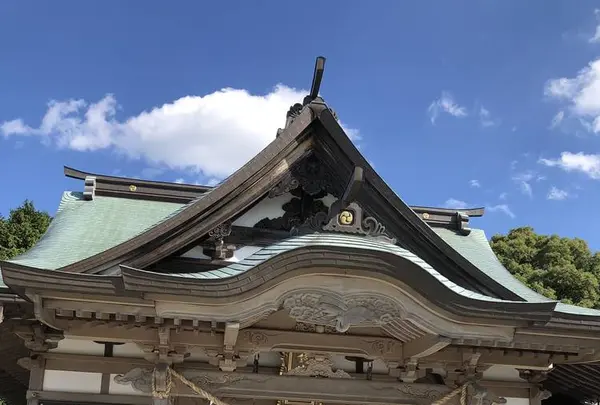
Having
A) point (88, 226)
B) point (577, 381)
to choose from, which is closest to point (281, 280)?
point (88, 226)

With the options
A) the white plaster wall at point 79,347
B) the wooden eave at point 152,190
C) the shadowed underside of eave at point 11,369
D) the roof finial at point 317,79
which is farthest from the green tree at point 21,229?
the roof finial at point 317,79

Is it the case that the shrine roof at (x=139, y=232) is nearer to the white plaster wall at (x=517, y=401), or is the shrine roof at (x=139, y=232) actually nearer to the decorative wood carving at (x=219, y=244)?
the decorative wood carving at (x=219, y=244)

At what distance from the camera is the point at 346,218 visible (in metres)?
6.71

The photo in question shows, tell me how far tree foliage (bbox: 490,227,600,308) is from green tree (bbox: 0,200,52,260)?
22.0 m

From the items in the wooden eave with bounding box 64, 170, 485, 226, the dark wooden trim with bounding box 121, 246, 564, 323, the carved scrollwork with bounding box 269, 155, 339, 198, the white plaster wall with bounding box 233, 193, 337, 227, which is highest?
the wooden eave with bounding box 64, 170, 485, 226

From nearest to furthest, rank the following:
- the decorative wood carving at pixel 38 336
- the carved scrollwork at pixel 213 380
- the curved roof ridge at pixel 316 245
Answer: the curved roof ridge at pixel 316 245 → the decorative wood carving at pixel 38 336 → the carved scrollwork at pixel 213 380

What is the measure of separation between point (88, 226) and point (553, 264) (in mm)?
24118

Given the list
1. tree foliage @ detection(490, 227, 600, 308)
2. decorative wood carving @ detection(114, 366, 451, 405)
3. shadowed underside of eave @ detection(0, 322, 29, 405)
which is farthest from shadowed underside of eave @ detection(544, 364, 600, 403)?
tree foliage @ detection(490, 227, 600, 308)

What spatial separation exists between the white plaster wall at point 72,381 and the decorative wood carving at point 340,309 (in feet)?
8.94

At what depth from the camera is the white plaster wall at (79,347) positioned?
7.21m

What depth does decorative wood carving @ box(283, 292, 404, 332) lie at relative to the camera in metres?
6.31

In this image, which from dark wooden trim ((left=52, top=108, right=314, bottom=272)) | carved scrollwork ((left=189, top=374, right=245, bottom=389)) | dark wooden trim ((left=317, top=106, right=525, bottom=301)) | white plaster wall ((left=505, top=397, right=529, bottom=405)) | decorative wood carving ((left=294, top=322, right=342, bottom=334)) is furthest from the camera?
white plaster wall ((left=505, top=397, right=529, bottom=405))

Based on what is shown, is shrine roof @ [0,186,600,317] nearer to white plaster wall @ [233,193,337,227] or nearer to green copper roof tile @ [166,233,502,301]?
green copper roof tile @ [166,233,502,301]

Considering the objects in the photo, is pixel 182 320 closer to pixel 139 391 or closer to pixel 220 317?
pixel 220 317
